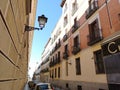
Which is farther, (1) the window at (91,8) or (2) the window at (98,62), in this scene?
(1) the window at (91,8)

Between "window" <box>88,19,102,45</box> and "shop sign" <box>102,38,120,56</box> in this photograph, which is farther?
"window" <box>88,19,102,45</box>

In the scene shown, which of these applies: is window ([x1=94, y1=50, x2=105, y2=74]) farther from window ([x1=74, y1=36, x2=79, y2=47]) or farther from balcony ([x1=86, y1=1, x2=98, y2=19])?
window ([x1=74, y1=36, x2=79, y2=47])

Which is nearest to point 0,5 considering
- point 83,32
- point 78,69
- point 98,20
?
point 98,20

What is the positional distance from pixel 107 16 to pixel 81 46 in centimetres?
528

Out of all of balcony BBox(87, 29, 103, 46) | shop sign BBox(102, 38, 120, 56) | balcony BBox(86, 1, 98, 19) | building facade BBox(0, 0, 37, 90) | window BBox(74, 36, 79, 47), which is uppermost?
balcony BBox(86, 1, 98, 19)

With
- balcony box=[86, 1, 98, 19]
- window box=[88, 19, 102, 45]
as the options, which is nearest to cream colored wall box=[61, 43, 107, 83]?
window box=[88, 19, 102, 45]

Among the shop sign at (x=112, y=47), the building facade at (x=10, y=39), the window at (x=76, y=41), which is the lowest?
the building facade at (x=10, y=39)

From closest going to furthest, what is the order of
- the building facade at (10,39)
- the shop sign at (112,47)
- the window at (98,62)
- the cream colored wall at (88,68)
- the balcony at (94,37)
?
the building facade at (10,39) < the shop sign at (112,47) < the window at (98,62) < the cream colored wall at (88,68) < the balcony at (94,37)

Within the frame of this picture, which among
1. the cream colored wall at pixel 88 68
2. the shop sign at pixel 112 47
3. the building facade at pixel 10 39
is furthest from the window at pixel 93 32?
the building facade at pixel 10 39

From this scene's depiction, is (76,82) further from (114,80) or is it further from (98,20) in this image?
(114,80)

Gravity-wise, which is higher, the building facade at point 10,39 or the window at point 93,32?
the window at point 93,32

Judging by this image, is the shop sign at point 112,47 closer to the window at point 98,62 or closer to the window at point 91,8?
the window at point 98,62

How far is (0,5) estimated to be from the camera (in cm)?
176

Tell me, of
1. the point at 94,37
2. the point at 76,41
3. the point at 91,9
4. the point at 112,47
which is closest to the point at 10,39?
the point at 112,47
